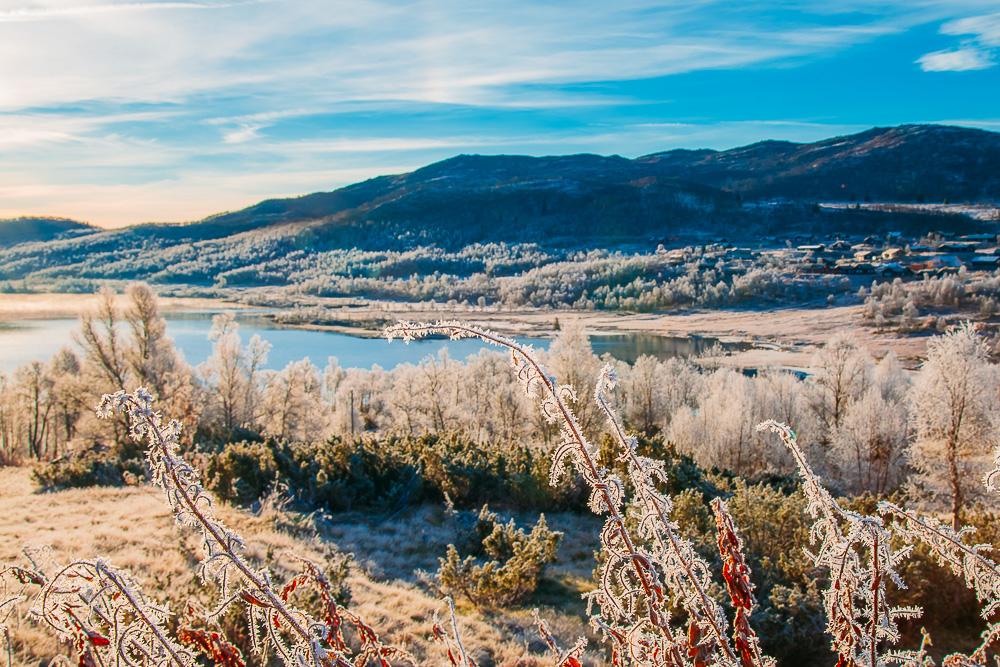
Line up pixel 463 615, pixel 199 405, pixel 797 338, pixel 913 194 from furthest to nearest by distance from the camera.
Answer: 1. pixel 913 194
2. pixel 797 338
3. pixel 199 405
4. pixel 463 615

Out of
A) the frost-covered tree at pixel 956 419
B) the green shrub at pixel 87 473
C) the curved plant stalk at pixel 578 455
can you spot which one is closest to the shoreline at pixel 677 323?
the frost-covered tree at pixel 956 419

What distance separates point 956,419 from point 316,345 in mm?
71332

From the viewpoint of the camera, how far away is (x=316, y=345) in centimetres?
8075

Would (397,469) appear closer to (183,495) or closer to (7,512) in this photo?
(7,512)

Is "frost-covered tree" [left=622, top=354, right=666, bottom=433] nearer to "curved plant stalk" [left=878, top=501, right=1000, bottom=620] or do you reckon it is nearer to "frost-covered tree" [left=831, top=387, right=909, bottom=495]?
"frost-covered tree" [left=831, top=387, right=909, bottom=495]

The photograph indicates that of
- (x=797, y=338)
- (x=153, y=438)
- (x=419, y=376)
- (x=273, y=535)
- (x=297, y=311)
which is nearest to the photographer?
(x=153, y=438)

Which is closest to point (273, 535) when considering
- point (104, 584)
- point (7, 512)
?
point (7, 512)

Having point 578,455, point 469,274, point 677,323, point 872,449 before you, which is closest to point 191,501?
point 578,455

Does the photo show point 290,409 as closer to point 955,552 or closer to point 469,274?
point 955,552

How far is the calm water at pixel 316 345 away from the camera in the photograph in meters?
66.9

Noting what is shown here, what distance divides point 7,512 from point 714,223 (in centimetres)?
18455

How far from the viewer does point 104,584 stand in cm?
169

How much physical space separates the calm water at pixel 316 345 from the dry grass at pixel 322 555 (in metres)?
49.8

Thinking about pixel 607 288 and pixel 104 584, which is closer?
pixel 104 584
